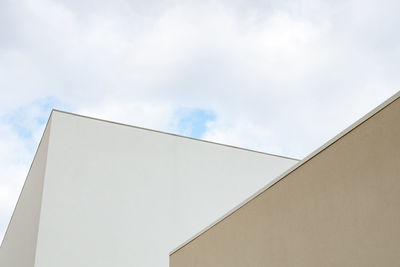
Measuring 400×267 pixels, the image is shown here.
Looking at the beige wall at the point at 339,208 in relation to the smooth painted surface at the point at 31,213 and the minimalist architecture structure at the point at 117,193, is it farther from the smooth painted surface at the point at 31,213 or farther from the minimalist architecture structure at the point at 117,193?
the smooth painted surface at the point at 31,213

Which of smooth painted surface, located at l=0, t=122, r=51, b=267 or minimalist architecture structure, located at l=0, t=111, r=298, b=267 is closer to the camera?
minimalist architecture structure, located at l=0, t=111, r=298, b=267

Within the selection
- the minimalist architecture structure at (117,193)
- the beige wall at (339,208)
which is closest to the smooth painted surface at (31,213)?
→ the minimalist architecture structure at (117,193)

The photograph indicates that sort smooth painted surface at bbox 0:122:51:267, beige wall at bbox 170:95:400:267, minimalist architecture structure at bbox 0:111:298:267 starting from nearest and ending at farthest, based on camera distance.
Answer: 1. beige wall at bbox 170:95:400:267
2. minimalist architecture structure at bbox 0:111:298:267
3. smooth painted surface at bbox 0:122:51:267

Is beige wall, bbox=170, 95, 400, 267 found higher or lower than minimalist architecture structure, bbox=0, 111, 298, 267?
lower

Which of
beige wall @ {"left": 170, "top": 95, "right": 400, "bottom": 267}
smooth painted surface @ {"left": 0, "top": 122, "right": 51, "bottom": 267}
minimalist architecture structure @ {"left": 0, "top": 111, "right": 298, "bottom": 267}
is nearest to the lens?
beige wall @ {"left": 170, "top": 95, "right": 400, "bottom": 267}

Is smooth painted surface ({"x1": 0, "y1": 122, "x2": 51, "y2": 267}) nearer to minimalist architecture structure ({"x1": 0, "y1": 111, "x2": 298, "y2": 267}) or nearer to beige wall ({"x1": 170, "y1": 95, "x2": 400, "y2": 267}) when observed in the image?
minimalist architecture structure ({"x1": 0, "y1": 111, "x2": 298, "y2": 267})

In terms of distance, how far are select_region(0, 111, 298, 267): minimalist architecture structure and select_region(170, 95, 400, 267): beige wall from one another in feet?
→ 15.3

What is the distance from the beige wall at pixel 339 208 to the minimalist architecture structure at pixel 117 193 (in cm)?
465

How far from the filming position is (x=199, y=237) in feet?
20.3

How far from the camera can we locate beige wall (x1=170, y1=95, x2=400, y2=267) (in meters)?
3.32

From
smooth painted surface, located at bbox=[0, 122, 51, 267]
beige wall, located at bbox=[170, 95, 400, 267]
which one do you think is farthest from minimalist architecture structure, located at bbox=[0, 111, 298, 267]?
beige wall, located at bbox=[170, 95, 400, 267]

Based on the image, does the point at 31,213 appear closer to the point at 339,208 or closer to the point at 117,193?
the point at 117,193

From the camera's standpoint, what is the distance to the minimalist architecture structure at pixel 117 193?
898 centimetres

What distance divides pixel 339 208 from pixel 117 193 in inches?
258
